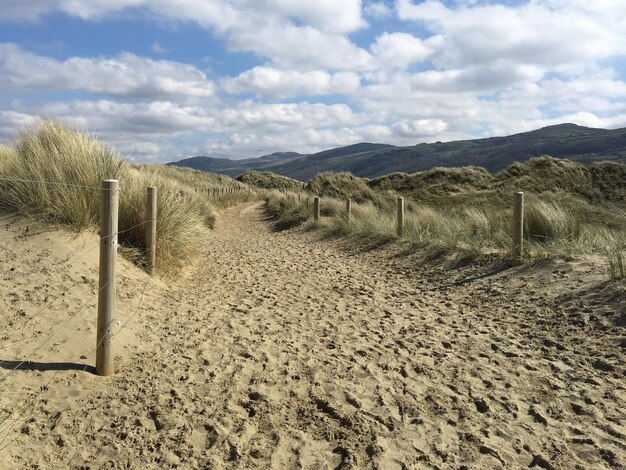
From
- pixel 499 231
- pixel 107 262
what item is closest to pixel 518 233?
pixel 499 231

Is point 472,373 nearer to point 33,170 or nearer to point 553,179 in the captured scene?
point 33,170

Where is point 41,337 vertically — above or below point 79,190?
below

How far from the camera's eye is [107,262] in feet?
11.2

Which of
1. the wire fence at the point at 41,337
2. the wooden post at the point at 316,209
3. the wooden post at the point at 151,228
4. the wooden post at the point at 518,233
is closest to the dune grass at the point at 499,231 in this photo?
the wooden post at the point at 518,233

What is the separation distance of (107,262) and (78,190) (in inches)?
118

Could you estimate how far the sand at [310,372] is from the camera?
9.04 ft

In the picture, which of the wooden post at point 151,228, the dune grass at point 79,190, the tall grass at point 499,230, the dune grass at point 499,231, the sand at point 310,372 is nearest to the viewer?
the sand at point 310,372

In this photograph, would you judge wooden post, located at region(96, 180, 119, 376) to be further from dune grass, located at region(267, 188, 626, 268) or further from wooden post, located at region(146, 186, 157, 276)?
dune grass, located at region(267, 188, 626, 268)

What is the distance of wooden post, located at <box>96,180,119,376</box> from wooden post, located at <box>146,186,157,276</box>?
300 cm

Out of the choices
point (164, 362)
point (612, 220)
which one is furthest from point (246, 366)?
point (612, 220)

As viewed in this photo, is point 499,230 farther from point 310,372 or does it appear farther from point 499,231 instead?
point 310,372

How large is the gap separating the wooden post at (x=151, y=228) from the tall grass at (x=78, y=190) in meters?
0.16

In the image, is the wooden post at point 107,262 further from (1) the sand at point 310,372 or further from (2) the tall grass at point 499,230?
(2) the tall grass at point 499,230

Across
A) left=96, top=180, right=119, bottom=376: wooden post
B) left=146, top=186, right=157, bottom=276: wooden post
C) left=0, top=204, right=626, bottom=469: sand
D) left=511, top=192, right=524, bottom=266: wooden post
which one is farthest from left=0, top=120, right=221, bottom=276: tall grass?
left=511, top=192, right=524, bottom=266: wooden post
